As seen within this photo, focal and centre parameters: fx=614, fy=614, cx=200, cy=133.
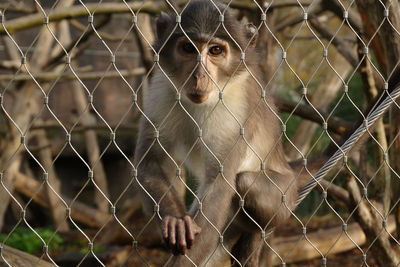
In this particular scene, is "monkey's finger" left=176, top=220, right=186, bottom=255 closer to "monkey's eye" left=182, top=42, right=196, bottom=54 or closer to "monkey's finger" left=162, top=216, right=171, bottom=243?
"monkey's finger" left=162, top=216, right=171, bottom=243

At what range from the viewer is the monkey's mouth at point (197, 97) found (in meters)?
2.88

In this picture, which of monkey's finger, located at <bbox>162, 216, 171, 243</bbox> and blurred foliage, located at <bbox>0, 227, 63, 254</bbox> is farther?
blurred foliage, located at <bbox>0, 227, 63, 254</bbox>

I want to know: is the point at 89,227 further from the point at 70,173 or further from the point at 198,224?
the point at 198,224

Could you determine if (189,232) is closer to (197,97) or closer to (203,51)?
(197,97)

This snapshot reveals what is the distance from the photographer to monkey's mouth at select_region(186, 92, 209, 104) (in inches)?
113

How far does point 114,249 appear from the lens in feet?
18.6

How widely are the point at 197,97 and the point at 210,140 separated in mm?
242

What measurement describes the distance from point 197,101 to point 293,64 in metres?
8.95

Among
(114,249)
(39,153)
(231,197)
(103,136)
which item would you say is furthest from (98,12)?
(103,136)

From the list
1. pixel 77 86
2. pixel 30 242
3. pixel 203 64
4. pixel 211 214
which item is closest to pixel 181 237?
pixel 211 214

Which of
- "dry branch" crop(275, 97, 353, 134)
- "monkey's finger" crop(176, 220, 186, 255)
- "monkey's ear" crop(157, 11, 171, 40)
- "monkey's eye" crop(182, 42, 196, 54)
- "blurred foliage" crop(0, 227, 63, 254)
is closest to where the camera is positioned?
"monkey's finger" crop(176, 220, 186, 255)

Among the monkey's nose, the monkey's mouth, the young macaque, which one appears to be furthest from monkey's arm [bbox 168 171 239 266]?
the monkey's nose

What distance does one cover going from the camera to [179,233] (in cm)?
275

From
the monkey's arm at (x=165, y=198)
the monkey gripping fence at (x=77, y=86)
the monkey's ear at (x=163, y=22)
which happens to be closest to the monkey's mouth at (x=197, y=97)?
the monkey gripping fence at (x=77, y=86)
